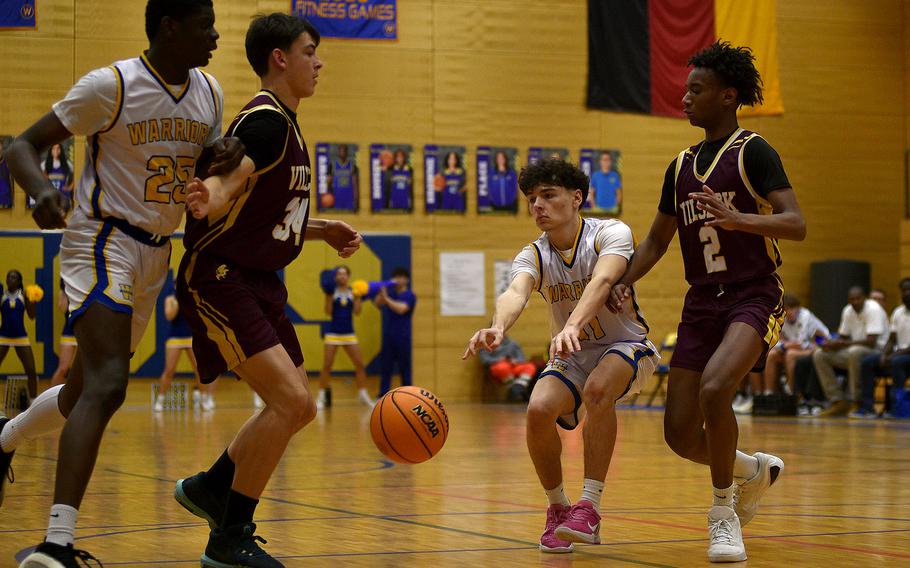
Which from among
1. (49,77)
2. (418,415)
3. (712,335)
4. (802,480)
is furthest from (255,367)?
(49,77)

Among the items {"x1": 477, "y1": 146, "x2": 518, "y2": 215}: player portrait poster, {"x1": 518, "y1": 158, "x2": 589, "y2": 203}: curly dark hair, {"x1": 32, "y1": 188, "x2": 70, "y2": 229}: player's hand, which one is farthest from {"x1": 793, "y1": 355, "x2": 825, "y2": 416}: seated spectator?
{"x1": 32, "y1": 188, "x2": 70, "y2": 229}: player's hand

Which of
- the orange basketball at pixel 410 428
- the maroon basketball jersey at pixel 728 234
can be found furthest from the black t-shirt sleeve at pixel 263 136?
the maroon basketball jersey at pixel 728 234

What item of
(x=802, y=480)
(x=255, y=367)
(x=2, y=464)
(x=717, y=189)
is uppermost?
(x=717, y=189)

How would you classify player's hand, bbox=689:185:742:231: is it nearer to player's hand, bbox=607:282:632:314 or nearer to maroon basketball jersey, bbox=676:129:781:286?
maroon basketball jersey, bbox=676:129:781:286

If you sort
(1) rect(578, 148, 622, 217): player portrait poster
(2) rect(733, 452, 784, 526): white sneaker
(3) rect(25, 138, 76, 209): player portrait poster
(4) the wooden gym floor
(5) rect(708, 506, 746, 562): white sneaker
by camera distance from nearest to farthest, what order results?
(5) rect(708, 506, 746, 562): white sneaker, (4) the wooden gym floor, (2) rect(733, 452, 784, 526): white sneaker, (3) rect(25, 138, 76, 209): player portrait poster, (1) rect(578, 148, 622, 217): player portrait poster

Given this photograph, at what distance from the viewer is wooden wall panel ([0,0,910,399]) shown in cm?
1825

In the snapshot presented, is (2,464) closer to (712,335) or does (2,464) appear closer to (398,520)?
(398,520)

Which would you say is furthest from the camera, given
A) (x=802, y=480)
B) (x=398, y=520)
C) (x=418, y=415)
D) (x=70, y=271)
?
(x=802, y=480)

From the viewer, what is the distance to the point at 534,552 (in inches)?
194

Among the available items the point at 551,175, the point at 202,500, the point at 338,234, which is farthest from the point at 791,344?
the point at 202,500

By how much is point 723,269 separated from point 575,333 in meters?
0.71

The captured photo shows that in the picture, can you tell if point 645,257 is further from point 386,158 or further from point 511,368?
point 386,158

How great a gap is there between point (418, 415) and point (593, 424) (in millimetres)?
785

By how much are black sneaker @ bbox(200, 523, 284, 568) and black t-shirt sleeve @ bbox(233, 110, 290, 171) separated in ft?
4.33
